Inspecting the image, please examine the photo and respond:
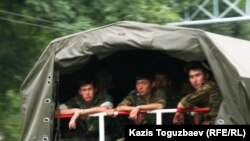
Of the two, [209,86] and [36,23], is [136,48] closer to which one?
[209,86]

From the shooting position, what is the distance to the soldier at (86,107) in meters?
8.27

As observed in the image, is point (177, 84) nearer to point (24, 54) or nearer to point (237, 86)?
point (237, 86)

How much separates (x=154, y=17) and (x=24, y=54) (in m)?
2.83

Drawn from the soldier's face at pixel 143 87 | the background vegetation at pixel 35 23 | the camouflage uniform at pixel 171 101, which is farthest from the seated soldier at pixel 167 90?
the background vegetation at pixel 35 23

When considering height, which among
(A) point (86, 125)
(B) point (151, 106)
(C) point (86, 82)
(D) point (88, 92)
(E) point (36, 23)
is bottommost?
(A) point (86, 125)

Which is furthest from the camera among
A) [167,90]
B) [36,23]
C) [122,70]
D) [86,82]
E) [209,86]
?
[36,23]

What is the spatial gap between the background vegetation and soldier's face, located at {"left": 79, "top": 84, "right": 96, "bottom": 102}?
433 cm

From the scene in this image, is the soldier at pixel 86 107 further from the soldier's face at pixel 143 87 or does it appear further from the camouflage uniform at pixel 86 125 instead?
the soldier's face at pixel 143 87

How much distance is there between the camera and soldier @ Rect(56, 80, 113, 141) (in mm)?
8266

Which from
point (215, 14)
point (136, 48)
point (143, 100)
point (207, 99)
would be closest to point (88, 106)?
point (143, 100)

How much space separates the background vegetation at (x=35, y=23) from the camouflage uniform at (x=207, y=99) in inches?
216

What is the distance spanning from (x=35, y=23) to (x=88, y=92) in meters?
5.40

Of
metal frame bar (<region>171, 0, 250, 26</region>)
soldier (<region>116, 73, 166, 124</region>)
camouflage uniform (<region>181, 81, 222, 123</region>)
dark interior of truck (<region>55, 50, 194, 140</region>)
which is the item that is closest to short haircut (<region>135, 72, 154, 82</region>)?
dark interior of truck (<region>55, 50, 194, 140</region>)

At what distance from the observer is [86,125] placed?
27.9 ft
